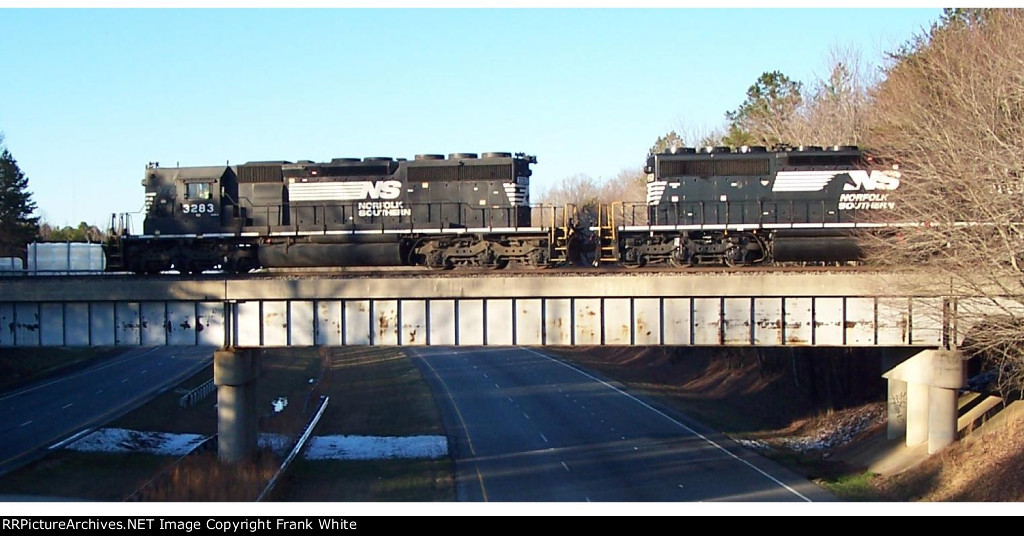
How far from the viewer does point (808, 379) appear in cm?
3666

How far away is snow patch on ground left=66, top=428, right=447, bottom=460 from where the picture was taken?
1092 inches

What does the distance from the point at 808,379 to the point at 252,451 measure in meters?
23.5

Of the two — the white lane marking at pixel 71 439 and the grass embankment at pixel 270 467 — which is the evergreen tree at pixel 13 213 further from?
the white lane marking at pixel 71 439

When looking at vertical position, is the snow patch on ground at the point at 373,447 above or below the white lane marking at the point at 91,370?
above

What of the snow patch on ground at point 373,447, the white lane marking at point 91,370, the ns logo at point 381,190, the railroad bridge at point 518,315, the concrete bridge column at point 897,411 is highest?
the ns logo at point 381,190

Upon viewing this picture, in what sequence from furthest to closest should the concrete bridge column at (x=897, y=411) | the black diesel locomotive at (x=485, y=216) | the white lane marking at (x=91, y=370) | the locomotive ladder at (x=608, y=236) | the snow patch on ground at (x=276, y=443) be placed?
the white lane marking at (x=91, y=370), the black diesel locomotive at (x=485, y=216), the locomotive ladder at (x=608, y=236), the snow patch on ground at (x=276, y=443), the concrete bridge column at (x=897, y=411)

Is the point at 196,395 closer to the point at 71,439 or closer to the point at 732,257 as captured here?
the point at 71,439

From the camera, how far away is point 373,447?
95.1ft

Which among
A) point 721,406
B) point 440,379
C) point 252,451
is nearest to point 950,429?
point 721,406

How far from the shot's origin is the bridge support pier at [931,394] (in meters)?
22.3

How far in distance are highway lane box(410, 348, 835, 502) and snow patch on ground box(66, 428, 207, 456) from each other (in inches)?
376

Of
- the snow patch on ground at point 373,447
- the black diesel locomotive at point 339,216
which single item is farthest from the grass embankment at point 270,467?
the black diesel locomotive at point 339,216

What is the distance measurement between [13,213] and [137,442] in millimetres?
34275

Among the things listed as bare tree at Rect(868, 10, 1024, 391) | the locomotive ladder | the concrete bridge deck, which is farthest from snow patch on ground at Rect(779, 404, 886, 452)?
the locomotive ladder
